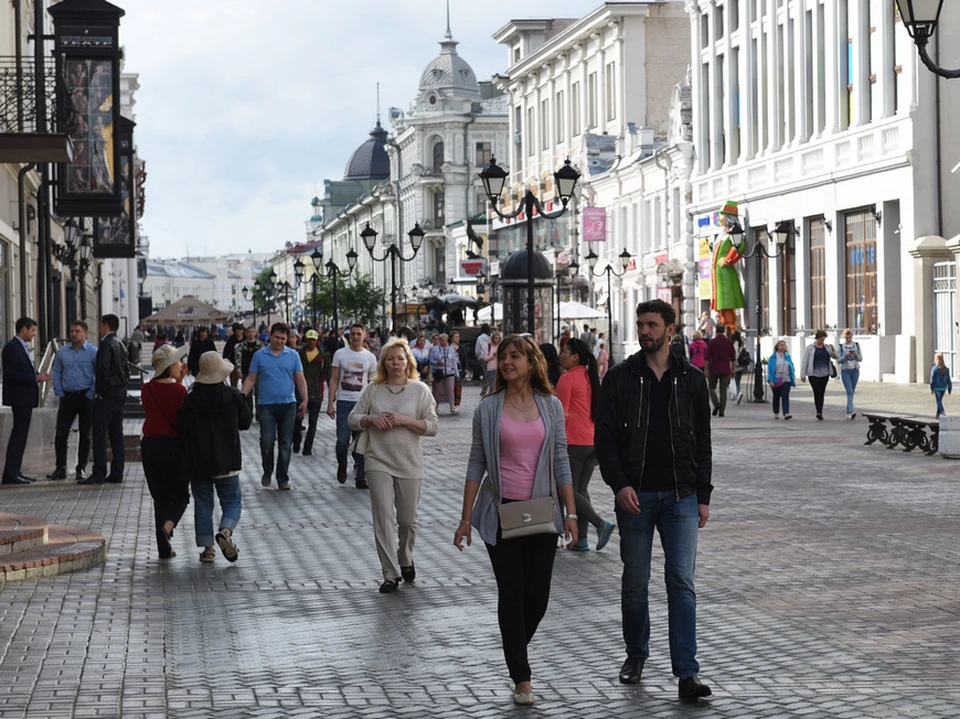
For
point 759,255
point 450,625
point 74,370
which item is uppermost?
point 759,255

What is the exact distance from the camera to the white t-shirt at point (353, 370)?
699 inches

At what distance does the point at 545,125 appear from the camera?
87125 millimetres

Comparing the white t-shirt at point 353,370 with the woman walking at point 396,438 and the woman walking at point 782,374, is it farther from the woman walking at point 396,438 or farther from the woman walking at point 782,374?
the woman walking at point 782,374

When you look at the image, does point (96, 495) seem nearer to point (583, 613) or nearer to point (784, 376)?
point (583, 613)

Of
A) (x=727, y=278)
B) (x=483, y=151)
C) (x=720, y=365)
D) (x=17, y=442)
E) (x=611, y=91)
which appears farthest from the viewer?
(x=483, y=151)

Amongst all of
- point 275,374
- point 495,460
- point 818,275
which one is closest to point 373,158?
point 818,275

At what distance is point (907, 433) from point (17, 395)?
36.1 feet

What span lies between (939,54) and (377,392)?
31.9 m

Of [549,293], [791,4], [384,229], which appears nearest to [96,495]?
[549,293]

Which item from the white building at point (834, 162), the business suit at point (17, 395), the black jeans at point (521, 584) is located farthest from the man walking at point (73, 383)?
the white building at point (834, 162)

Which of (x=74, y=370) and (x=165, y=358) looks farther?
(x=74, y=370)

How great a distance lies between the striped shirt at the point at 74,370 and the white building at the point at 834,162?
22.4 metres

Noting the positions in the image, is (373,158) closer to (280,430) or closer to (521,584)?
(280,430)

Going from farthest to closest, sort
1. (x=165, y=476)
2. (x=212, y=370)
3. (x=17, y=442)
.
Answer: (x=17, y=442), (x=165, y=476), (x=212, y=370)
